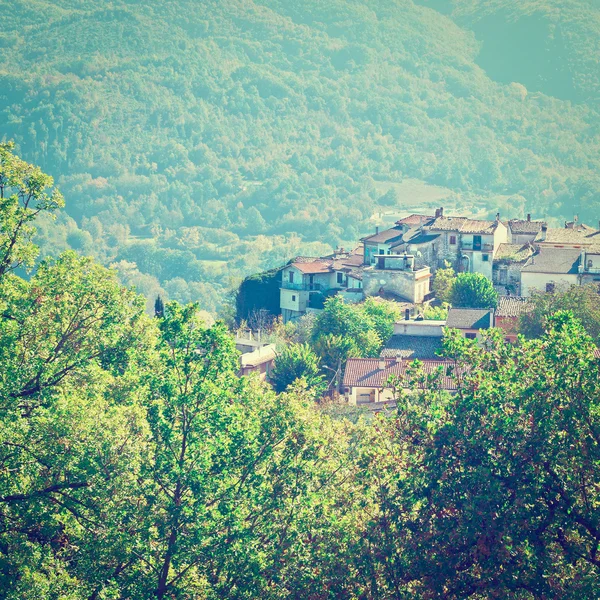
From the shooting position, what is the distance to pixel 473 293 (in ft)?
210

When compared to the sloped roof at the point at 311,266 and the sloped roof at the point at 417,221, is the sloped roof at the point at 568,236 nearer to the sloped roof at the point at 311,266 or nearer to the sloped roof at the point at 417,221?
the sloped roof at the point at 417,221

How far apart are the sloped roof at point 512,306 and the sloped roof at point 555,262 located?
2957 mm

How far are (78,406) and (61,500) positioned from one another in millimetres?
1563

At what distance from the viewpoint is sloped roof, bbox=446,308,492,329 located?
189 ft

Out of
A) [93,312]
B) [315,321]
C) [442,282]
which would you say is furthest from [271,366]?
[93,312]

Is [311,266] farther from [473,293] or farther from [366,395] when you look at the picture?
[366,395]

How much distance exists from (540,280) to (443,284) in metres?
5.04

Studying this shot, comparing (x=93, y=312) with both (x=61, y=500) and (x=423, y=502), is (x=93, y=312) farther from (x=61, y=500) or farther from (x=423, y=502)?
(x=423, y=502)

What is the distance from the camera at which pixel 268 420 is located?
74.2ft

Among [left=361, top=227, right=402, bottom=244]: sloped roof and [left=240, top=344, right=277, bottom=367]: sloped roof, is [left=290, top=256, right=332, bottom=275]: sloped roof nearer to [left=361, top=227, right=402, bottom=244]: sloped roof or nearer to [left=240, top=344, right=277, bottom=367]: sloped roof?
[left=361, top=227, right=402, bottom=244]: sloped roof

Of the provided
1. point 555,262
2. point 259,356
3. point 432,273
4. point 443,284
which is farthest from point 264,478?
point 432,273

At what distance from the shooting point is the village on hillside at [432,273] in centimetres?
5859

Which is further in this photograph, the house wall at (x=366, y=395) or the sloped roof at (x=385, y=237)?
the sloped roof at (x=385, y=237)

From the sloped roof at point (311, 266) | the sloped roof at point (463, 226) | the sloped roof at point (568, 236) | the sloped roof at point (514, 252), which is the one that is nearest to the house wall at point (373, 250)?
the sloped roof at point (311, 266)
